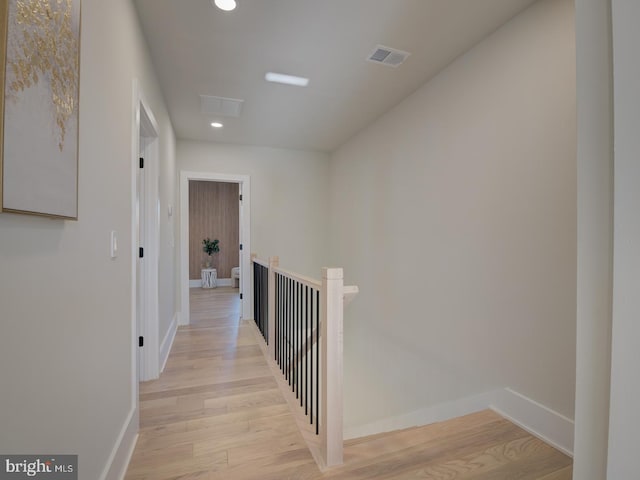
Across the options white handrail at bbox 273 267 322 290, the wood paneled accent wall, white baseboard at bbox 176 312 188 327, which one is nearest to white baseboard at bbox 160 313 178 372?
white baseboard at bbox 176 312 188 327

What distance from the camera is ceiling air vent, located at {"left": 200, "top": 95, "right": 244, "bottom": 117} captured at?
10.2 feet

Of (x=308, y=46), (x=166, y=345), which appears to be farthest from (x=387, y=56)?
(x=166, y=345)

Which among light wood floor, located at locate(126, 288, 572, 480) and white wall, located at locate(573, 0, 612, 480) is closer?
white wall, located at locate(573, 0, 612, 480)

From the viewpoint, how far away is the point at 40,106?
783 millimetres

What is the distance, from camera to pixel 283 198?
189 inches

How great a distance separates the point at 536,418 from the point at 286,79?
3.15m

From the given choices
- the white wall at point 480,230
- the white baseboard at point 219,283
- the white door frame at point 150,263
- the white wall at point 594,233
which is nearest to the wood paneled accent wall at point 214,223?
the white baseboard at point 219,283

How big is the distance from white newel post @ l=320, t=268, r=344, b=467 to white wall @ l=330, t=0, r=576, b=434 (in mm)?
1250

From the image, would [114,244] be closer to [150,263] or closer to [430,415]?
[150,263]

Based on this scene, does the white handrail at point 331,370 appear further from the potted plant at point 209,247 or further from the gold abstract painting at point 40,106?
the potted plant at point 209,247

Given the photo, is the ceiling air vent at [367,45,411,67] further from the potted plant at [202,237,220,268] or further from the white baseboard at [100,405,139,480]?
the potted plant at [202,237,220,268]

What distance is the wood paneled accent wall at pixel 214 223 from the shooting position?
774cm

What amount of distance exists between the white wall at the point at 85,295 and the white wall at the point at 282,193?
259 cm

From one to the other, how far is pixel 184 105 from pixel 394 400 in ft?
12.8
